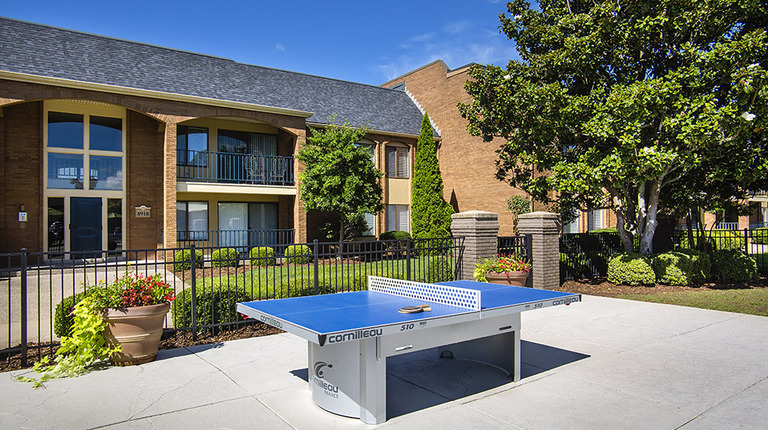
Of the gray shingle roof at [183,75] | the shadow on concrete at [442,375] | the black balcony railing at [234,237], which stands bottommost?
the shadow on concrete at [442,375]

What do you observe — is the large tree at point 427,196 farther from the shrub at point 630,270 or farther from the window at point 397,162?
the shrub at point 630,270

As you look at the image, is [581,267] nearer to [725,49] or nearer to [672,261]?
[672,261]

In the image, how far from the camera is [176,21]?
16.2 meters

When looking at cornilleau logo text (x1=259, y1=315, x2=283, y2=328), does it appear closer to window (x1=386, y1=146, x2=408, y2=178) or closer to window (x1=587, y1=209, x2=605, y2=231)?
window (x1=386, y1=146, x2=408, y2=178)

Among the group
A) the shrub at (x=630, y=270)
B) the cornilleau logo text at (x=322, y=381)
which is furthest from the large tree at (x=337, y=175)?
the cornilleau logo text at (x=322, y=381)

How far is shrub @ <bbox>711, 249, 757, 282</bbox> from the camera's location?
14500mm

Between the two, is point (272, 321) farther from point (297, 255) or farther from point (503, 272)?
point (503, 272)

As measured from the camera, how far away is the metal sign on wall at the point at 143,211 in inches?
737

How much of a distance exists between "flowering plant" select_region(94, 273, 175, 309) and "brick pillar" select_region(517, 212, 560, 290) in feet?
29.1

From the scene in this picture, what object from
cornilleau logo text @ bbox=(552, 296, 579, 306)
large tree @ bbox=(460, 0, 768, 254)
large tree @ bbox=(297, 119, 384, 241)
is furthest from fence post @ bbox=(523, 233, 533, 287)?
large tree @ bbox=(297, 119, 384, 241)

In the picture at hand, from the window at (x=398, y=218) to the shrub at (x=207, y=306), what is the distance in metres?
17.0

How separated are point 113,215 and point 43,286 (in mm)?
5595

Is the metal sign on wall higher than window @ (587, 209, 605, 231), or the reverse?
the metal sign on wall

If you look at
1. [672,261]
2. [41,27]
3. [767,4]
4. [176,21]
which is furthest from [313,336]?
[41,27]
